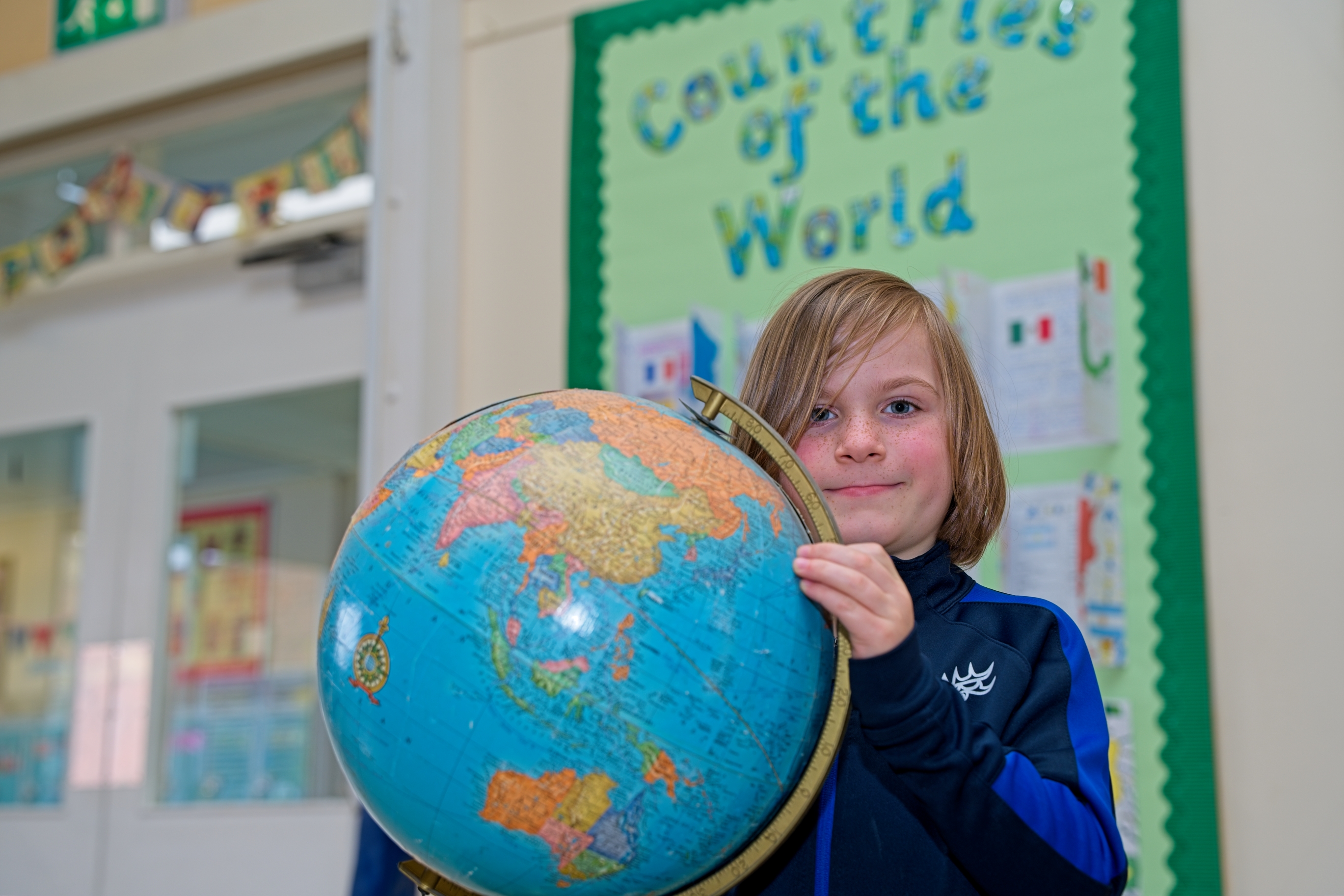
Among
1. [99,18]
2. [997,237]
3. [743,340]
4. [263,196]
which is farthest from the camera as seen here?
[99,18]

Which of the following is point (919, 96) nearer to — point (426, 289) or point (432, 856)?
point (426, 289)

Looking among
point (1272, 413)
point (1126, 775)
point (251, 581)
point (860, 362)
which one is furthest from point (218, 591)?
point (860, 362)

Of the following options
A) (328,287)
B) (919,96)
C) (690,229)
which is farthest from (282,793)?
(919,96)

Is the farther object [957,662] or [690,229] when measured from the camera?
[690,229]

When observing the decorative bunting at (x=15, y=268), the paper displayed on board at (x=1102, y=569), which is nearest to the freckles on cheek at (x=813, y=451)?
the paper displayed on board at (x=1102, y=569)

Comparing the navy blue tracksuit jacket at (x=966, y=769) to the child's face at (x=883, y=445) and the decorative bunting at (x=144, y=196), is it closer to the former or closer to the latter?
the child's face at (x=883, y=445)

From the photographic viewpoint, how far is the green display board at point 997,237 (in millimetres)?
2301

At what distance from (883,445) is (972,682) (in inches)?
9.4

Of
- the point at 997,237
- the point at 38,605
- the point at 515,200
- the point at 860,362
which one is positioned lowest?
the point at 38,605

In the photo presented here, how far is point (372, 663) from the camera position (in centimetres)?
102

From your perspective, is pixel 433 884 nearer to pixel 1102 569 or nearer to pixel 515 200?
pixel 1102 569

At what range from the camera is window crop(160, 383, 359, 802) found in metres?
3.51

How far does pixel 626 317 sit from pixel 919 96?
793 millimetres

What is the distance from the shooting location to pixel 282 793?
341 centimetres
